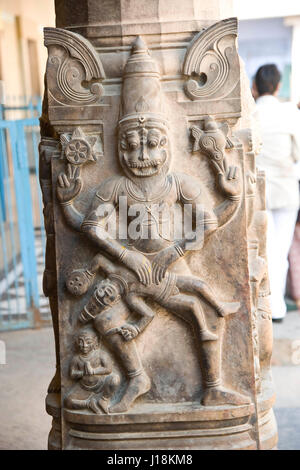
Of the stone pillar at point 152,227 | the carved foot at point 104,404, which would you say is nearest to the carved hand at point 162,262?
the stone pillar at point 152,227

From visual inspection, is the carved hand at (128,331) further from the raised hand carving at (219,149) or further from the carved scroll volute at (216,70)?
the carved scroll volute at (216,70)

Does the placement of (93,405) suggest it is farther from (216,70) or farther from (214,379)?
(216,70)

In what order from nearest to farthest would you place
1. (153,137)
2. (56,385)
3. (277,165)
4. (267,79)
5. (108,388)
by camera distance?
(153,137) → (108,388) → (56,385) → (267,79) → (277,165)

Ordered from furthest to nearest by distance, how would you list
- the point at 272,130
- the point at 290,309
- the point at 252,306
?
the point at 290,309, the point at 272,130, the point at 252,306

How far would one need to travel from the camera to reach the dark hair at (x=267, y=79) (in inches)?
204

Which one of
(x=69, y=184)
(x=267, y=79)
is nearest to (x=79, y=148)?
(x=69, y=184)

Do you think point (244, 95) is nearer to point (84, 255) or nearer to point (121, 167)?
point (121, 167)

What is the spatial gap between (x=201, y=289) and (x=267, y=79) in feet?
9.00

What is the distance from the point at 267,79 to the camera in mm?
5188

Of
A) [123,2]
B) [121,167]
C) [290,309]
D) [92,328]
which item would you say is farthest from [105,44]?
[290,309]

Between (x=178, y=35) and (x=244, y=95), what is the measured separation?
419 mm

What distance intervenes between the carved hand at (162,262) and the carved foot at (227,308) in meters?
0.26

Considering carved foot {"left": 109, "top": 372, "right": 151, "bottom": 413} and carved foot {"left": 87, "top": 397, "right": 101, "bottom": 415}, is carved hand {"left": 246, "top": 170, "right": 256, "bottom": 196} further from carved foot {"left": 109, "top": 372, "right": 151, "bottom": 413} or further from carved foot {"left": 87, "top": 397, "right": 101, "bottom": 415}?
carved foot {"left": 87, "top": 397, "right": 101, "bottom": 415}

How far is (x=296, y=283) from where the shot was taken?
6.09 meters
